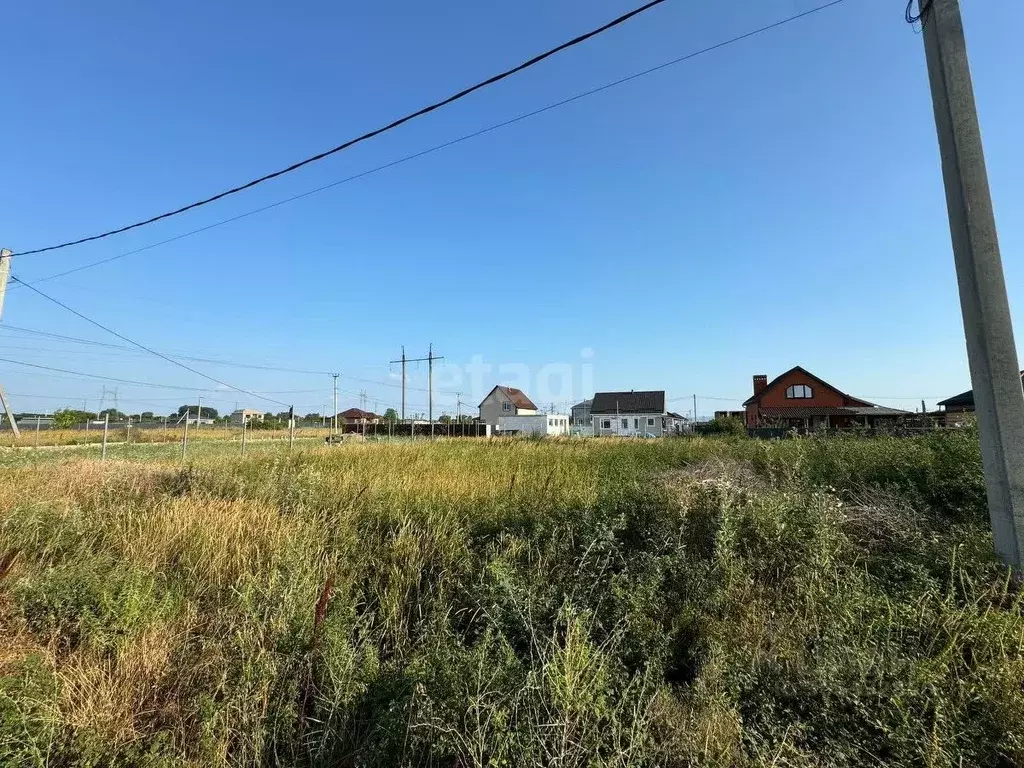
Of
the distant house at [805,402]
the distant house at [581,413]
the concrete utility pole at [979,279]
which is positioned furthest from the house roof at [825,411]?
the concrete utility pole at [979,279]

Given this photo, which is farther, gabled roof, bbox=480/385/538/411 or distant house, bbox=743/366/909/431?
gabled roof, bbox=480/385/538/411

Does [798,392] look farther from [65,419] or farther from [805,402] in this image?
[65,419]

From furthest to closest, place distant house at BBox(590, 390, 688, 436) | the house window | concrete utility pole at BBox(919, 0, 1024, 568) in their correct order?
distant house at BBox(590, 390, 688, 436) → the house window → concrete utility pole at BBox(919, 0, 1024, 568)

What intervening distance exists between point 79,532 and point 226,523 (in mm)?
1368

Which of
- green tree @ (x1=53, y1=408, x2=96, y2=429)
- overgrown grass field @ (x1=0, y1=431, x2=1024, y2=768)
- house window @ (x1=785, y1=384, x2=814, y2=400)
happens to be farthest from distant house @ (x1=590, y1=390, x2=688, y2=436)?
overgrown grass field @ (x1=0, y1=431, x2=1024, y2=768)

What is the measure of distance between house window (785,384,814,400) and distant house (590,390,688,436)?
13.4m

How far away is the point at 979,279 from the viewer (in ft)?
10.9

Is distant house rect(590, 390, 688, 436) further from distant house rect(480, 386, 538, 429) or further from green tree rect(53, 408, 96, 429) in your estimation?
green tree rect(53, 408, 96, 429)

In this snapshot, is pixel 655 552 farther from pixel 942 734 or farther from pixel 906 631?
pixel 942 734

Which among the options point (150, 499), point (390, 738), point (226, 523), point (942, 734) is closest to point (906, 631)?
point (942, 734)

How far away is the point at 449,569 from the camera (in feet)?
12.6

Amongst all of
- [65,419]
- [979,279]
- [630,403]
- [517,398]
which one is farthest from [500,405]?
[979,279]

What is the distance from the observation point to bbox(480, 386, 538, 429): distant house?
6014 cm

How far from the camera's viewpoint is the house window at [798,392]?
120 ft
